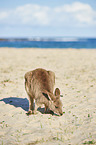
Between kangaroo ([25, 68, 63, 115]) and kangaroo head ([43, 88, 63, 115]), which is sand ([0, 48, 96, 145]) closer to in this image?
kangaroo head ([43, 88, 63, 115])

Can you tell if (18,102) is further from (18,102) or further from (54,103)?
(54,103)

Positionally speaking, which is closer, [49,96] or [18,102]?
[49,96]

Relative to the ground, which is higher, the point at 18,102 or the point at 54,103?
the point at 54,103

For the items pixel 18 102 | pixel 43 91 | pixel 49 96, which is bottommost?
pixel 18 102

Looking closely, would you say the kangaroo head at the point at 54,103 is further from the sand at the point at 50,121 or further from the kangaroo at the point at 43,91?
the sand at the point at 50,121

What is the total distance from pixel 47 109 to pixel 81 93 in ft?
8.22

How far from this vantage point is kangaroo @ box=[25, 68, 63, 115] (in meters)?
5.13

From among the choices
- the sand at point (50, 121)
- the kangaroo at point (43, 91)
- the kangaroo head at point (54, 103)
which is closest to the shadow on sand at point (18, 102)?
the sand at point (50, 121)

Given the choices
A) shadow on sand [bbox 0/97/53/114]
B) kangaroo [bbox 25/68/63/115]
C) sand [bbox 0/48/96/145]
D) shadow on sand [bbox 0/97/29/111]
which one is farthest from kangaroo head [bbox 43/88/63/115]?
shadow on sand [bbox 0/97/29/111]

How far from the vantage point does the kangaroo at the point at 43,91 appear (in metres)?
5.13

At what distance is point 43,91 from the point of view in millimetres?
5148

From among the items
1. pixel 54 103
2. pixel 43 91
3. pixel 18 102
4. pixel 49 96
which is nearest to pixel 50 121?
pixel 54 103

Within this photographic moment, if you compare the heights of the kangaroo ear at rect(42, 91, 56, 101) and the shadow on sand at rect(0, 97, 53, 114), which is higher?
the kangaroo ear at rect(42, 91, 56, 101)

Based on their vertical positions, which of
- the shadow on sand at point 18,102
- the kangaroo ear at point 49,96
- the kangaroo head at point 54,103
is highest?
the kangaroo ear at point 49,96
